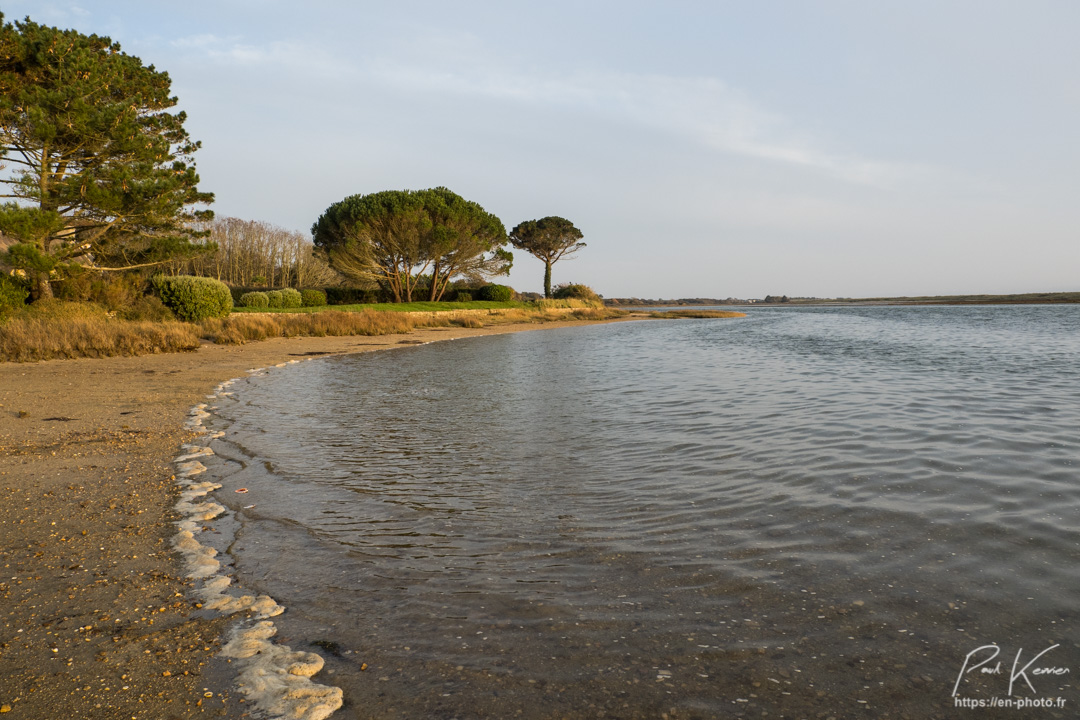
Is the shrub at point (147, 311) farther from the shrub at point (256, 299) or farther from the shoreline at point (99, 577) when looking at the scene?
the shoreline at point (99, 577)

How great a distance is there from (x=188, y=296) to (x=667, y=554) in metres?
24.4

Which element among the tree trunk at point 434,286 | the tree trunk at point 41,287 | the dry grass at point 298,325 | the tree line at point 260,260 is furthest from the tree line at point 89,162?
the tree line at point 260,260

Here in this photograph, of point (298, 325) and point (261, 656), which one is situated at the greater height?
point (298, 325)

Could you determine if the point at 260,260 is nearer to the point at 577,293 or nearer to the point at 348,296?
the point at 348,296

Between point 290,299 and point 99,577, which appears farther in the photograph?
point 290,299

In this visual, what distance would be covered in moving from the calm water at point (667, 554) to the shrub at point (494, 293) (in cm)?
4239

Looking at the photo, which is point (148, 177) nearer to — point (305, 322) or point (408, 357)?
point (305, 322)

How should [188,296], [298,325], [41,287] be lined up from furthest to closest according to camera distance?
[298,325]
[188,296]
[41,287]

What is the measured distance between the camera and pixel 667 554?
3.77 m

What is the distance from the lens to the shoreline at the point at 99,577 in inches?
92.6

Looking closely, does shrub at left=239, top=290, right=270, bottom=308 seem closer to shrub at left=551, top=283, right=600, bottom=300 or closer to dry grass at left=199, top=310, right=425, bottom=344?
dry grass at left=199, top=310, right=425, bottom=344

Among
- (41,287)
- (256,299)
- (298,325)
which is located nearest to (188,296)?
(298,325)

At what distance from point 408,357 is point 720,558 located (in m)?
15.8

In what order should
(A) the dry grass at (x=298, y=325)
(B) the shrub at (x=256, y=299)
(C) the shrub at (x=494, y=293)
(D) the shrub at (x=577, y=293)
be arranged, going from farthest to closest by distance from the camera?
(D) the shrub at (x=577, y=293) → (C) the shrub at (x=494, y=293) → (B) the shrub at (x=256, y=299) → (A) the dry grass at (x=298, y=325)
